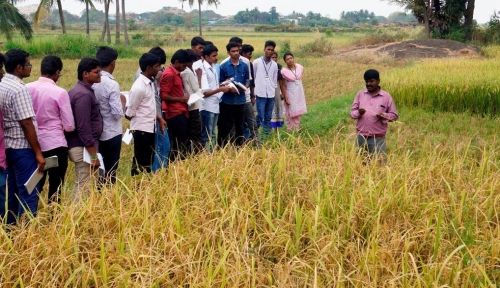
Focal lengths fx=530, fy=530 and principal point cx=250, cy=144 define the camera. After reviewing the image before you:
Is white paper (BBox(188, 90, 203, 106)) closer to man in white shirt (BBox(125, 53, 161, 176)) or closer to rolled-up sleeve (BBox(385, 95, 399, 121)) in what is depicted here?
man in white shirt (BBox(125, 53, 161, 176))

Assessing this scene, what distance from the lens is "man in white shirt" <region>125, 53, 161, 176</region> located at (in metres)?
4.89

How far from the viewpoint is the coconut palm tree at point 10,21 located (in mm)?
19991

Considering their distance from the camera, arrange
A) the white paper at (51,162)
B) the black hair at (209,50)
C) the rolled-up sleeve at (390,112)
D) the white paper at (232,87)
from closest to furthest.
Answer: the white paper at (51,162), the rolled-up sleeve at (390,112), the white paper at (232,87), the black hair at (209,50)

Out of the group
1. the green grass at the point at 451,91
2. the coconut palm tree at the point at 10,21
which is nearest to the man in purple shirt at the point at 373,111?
the green grass at the point at 451,91

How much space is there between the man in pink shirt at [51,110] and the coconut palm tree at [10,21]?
18.0 metres

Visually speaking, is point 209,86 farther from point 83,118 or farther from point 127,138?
point 83,118

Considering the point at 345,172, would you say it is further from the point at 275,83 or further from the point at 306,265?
the point at 275,83

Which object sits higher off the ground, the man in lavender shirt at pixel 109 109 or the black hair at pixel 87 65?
the black hair at pixel 87 65

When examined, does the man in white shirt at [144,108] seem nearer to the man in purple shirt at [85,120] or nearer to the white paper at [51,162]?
the man in purple shirt at [85,120]

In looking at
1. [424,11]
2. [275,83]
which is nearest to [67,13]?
[424,11]

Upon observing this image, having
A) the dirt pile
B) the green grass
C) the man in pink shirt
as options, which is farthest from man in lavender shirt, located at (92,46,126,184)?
the dirt pile

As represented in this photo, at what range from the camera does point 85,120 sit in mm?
4281

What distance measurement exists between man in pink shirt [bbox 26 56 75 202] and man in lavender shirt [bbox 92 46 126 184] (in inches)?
17.7

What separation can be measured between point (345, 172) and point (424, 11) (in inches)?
976
